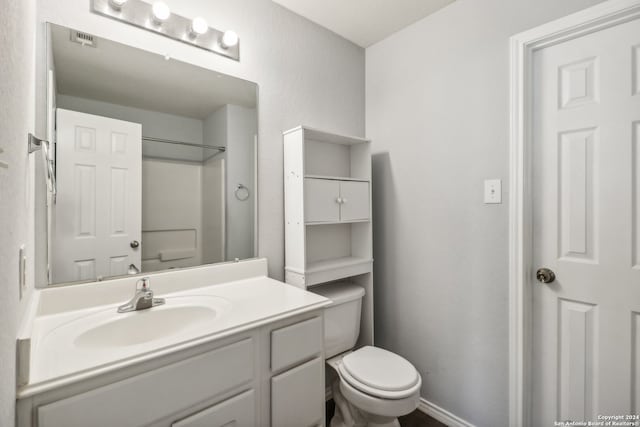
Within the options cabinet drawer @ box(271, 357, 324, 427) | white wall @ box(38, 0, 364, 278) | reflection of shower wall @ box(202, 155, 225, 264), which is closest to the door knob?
cabinet drawer @ box(271, 357, 324, 427)

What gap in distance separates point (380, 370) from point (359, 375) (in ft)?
0.36

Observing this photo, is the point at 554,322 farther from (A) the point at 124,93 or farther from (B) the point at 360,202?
(A) the point at 124,93

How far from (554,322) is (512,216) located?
0.51 meters

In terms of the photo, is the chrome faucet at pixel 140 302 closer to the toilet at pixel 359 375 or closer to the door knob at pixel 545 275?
the toilet at pixel 359 375

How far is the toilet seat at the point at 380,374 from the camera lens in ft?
4.15

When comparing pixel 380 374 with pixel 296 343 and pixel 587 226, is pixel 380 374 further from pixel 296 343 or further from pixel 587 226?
pixel 587 226

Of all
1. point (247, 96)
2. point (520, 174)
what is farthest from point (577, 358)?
point (247, 96)

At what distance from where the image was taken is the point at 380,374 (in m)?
1.36

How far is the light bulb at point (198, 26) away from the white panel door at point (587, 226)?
5.05 feet

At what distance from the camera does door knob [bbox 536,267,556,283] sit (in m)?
1.36

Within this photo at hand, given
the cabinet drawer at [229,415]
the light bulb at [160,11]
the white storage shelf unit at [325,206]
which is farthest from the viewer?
the white storage shelf unit at [325,206]

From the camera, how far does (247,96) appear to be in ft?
5.08

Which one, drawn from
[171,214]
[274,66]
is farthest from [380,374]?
[274,66]

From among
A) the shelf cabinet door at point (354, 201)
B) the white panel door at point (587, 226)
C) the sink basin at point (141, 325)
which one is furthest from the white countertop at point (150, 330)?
the white panel door at point (587, 226)
